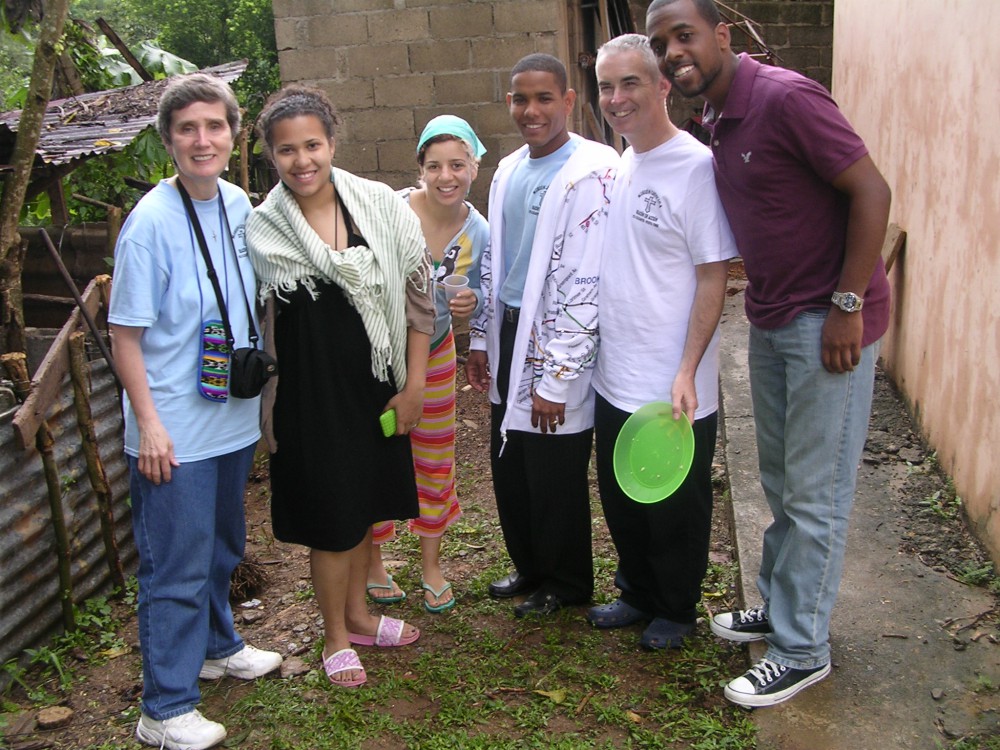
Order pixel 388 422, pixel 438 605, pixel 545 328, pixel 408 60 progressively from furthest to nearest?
1. pixel 408 60
2. pixel 438 605
3. pixel 545 328
4. pixel 388 422

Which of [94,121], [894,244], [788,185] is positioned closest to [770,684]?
[788,185]

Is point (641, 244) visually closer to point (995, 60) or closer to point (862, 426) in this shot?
point (862, 426)

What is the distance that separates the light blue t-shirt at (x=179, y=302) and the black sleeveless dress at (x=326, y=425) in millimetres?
142

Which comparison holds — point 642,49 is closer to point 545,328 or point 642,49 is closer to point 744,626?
point 545,328

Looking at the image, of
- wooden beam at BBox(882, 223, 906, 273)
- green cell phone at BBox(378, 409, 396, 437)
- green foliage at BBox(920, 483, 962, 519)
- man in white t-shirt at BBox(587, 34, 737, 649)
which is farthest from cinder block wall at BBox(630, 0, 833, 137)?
green cell phone at BBox(378, 409, 396, 437)

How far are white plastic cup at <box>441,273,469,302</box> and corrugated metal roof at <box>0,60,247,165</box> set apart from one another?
204 centimetres

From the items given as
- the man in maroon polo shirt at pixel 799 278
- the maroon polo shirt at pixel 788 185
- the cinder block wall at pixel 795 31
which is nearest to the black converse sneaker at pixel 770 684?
the man in maroon polo shirt at pixel 799 278

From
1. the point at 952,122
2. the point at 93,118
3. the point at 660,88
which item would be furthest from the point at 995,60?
the point at 93,118

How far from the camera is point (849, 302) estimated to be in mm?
2520

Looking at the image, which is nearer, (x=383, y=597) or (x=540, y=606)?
(x=540, y=606)

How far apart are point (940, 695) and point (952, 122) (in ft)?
8.82

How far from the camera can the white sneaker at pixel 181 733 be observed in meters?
2.84

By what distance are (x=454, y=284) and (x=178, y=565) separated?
131 centimetres

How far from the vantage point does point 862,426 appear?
8.86 feet
